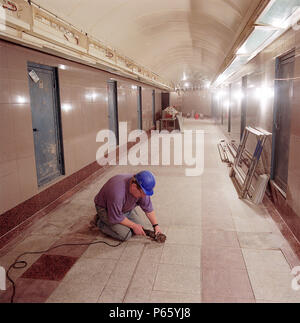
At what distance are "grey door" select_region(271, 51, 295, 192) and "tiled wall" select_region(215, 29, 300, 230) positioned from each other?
143mm

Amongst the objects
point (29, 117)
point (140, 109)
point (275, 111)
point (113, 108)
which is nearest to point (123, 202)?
point (29, 117)

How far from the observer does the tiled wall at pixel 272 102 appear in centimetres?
412

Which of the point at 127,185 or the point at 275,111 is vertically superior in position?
the point at 275,111

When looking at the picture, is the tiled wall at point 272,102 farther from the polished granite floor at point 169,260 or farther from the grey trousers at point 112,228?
the grey trousers at point 112,228

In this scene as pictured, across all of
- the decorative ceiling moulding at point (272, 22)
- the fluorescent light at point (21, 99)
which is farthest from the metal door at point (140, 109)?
the fluorescent light at point (21, 99)

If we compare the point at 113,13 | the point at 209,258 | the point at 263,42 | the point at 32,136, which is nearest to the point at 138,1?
the point at 113,13

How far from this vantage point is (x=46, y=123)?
5.91 metres

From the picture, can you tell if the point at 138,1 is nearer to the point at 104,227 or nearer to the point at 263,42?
the point at 263,42

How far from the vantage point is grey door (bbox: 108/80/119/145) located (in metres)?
10.6

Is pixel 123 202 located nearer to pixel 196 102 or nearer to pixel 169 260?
pixel 169 260

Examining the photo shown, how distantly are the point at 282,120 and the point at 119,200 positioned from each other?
3.36m

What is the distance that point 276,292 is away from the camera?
305cm

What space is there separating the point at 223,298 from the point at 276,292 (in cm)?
57

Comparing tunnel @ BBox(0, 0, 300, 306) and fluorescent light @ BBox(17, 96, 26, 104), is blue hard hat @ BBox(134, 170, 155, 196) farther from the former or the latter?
fluorescent light @ BBox(17, 96, 26, 104)
